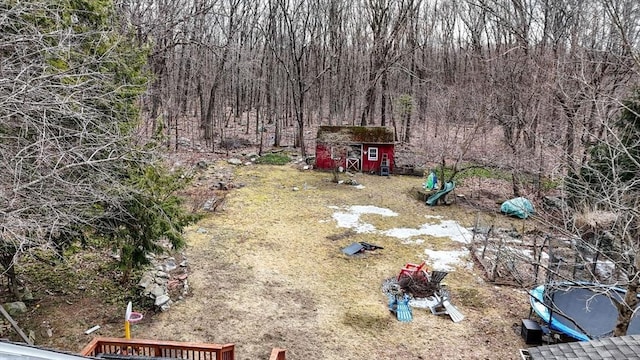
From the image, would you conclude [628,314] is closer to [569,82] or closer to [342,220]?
[342,220]

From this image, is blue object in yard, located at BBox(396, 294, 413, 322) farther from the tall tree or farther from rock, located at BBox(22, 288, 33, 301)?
rock, located at BBox(22, 288, 33, 301)

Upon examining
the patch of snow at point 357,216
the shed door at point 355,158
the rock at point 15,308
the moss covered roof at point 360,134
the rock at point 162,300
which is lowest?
the rock at point 162,300

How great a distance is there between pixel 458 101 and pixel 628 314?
13793 millimetres

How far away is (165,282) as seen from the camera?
8695mm

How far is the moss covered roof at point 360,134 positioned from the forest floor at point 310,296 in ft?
18.9

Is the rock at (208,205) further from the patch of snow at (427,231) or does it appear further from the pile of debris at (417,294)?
the pile of debris at (417,294)

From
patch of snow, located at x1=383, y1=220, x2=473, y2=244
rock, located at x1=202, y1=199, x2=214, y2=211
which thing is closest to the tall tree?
rock, located at x1=202, y1=199, x2=214, y2=211

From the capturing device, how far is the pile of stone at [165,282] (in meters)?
8.03

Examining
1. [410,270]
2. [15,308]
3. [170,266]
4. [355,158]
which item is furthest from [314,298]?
[355,158]

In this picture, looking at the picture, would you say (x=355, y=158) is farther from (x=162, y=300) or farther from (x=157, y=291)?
(x=162, y=300)

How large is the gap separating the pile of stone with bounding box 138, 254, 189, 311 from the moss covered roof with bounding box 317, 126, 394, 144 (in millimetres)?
11200

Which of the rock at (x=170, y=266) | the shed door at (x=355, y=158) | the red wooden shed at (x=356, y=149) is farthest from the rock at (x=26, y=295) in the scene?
the shed door at (x=355, y=158)

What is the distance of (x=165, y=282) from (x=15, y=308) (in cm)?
253

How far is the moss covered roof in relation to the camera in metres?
19.8
